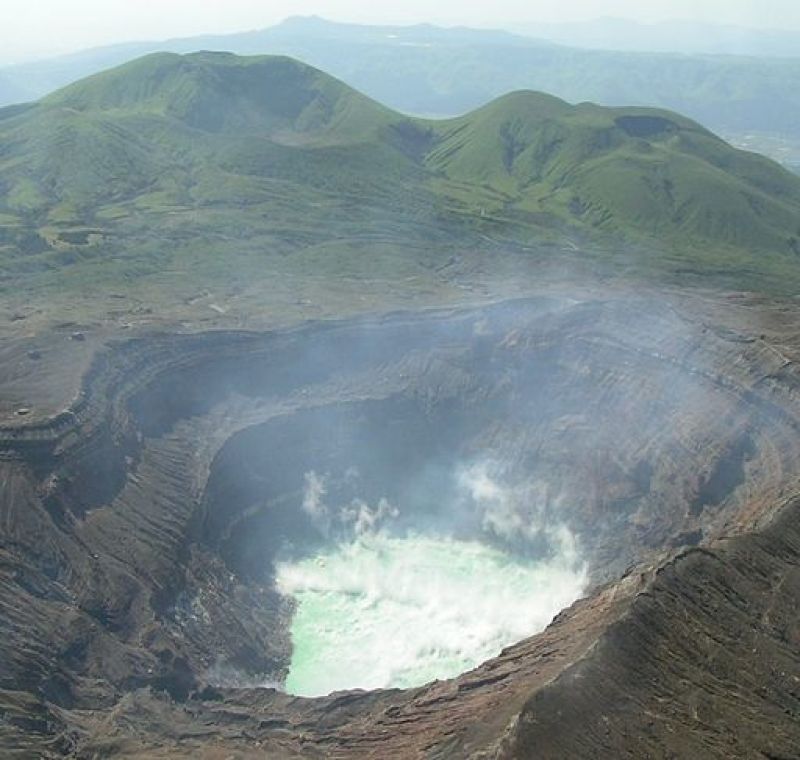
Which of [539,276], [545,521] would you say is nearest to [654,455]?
A: [545,521]

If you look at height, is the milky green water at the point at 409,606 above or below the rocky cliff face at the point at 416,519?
below

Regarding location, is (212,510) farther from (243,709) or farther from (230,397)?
(243,709)

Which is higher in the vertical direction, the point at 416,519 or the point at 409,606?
the point at 409,606

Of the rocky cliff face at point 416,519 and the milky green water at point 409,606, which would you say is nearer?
the rocky cliff face at point 416,519

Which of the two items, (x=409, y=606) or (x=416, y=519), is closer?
(x=409, y=606)
